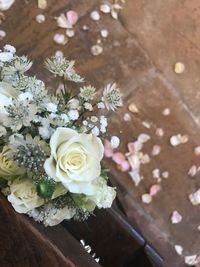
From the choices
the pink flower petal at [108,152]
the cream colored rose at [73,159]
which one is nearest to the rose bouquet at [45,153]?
the cream colored rose at [73,159]

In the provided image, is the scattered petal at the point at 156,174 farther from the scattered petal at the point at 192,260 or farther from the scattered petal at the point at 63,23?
the scattered petal at the point at 63,23

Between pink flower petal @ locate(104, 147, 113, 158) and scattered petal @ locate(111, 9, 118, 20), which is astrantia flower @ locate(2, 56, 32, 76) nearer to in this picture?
pink flower petal @ locate(104, 147, 113, 158)

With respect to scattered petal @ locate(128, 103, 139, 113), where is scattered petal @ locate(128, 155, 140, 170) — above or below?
below

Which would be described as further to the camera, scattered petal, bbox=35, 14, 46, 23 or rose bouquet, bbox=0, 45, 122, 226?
scattered petal, bbox=35, 14, 46, 23

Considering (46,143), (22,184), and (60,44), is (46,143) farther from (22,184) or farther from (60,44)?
(60,44)

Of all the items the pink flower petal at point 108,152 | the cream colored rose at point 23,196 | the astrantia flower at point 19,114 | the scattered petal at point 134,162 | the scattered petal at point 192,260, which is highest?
the astrantia flower at point 19,114

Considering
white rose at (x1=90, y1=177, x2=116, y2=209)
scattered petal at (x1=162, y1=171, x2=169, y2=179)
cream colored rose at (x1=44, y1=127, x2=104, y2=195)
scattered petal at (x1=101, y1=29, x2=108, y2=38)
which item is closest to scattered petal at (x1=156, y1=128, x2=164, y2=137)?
scattered petal at (x1=162, y1=171, x2=169, y2=179)

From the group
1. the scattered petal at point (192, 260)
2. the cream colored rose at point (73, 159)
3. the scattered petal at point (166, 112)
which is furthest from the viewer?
the scattered petal at point (166, 112)
